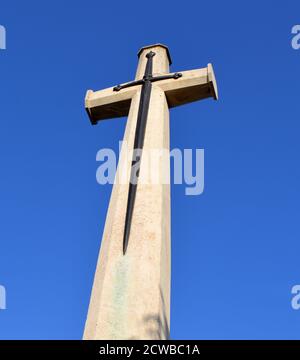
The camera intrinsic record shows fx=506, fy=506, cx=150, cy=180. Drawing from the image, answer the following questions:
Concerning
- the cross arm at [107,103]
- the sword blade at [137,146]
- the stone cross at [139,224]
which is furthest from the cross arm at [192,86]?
the cross arm at [107,103]

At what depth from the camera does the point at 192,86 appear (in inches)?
301

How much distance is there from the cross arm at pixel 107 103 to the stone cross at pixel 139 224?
0.02 meters

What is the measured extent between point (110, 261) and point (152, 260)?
458 millimetres

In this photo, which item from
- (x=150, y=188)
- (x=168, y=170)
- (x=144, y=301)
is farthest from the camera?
(x=168, y=170)

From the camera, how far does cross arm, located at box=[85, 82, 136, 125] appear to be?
793 centimetres

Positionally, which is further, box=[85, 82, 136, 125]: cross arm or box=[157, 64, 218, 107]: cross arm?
box=[85, 82, 136, 125]: cross arm

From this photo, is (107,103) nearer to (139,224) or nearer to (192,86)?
(192,86)

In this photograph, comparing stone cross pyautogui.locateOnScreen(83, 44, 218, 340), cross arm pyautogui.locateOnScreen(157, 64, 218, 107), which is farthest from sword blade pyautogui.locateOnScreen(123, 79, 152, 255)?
cross arm pyautogui.locateOnScreen(157, 64, 218, 107)

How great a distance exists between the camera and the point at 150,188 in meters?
6.11

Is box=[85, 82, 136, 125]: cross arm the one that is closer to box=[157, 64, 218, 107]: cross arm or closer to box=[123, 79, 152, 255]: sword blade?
box=[123, 79, 152, 255]: sword blade

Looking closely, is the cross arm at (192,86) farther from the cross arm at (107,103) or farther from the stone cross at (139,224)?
the cross arm at (107,103)
